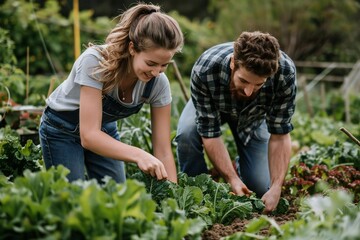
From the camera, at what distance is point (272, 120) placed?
3.76 m

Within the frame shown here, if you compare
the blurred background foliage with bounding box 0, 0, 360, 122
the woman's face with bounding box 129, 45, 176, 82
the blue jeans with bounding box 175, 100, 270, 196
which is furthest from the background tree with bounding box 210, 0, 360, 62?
the woman's face with bounding box 129, 45, 176, 82

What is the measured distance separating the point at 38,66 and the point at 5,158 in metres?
6.92

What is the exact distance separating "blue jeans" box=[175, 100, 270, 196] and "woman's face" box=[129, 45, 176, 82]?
1211mm

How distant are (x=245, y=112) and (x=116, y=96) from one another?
109 cm

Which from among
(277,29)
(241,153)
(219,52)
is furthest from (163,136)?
(277,29)

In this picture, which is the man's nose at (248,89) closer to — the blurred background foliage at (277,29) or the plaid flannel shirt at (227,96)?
the plaid flannel shirt at (227,96)

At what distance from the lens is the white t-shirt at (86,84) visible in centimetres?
288

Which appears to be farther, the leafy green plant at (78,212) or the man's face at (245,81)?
the man's face at (245,81)

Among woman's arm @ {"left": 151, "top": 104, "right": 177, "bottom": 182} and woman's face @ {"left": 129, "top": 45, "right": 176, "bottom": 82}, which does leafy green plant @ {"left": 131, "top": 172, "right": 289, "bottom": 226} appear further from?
woman's face @ {"left": 129, "top": 45, "right": 176, "bottom": 82}

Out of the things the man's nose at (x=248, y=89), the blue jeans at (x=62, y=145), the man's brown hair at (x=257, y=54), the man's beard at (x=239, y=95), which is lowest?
the blue jeans at (x=62, y=145)

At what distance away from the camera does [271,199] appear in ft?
11.4

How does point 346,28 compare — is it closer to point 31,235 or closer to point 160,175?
point 160,175

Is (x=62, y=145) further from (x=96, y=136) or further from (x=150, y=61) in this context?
(x=150, y=61)

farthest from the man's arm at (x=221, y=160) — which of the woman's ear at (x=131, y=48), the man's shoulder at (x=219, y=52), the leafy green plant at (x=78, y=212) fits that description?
the leafy green plant at (x=78, y=212)
